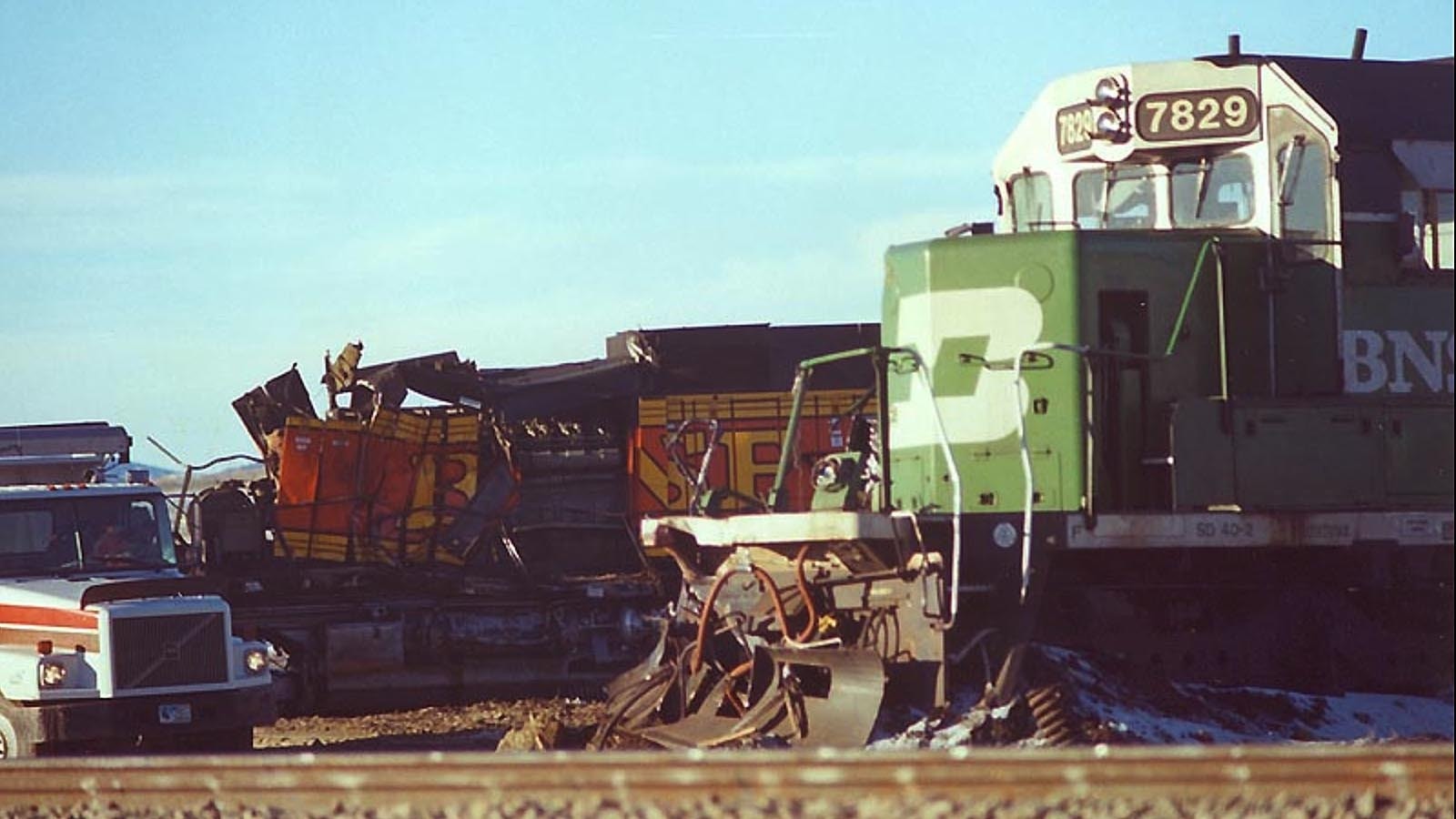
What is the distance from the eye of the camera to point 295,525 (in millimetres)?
18219

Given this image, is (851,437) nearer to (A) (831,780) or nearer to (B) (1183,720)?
(B) (1183,720)

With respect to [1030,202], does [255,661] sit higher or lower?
lower

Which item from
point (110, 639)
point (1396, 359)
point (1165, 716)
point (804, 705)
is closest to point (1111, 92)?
point (1396, 359)

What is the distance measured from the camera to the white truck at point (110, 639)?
13.9 meters

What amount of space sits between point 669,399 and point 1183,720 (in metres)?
8.56

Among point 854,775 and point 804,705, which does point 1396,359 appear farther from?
point 854,775

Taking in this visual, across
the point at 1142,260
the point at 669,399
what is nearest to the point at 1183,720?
the point at 1142,260

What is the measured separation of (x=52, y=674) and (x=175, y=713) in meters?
0.89

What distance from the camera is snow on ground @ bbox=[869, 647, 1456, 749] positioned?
10.8m

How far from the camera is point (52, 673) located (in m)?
13.9

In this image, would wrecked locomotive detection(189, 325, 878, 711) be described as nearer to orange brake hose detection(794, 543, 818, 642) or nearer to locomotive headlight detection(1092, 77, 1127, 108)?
orange brake hose detection(794, 543, 818, 642)

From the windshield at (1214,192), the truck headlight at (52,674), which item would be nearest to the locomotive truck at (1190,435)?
the windshield at (1214,192)

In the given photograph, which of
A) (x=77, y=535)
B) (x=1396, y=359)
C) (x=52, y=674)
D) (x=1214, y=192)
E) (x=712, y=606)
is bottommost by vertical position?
(x=52, y=674)

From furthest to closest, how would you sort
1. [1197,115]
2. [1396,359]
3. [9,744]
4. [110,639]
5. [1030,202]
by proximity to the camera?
1. [110,639]
2. [9,744]
3. [1030,202]
4. [1197,115]
5. [1396,359]
